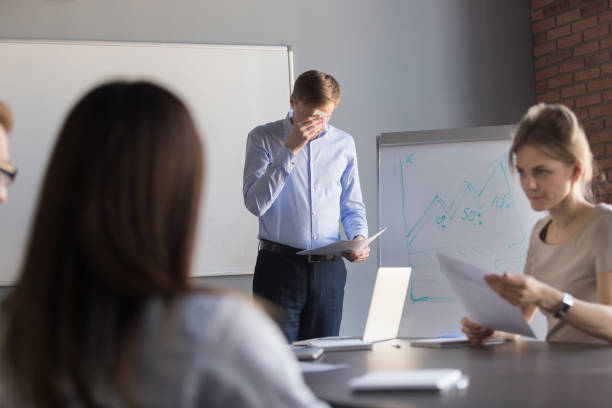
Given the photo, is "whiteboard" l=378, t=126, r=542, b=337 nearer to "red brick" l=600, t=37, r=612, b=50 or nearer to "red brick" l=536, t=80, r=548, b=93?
"red brick" l=600, t=37, r=612, b=50

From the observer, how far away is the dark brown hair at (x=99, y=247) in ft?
2.22

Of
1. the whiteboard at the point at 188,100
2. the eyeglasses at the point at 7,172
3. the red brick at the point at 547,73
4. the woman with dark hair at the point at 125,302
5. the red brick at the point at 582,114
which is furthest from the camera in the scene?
the red brick at the point at 547,73

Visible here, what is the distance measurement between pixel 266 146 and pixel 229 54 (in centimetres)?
109

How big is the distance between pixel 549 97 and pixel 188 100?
6.91ft

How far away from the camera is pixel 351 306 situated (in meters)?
3.71

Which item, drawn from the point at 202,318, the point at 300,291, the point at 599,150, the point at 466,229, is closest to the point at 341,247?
the point at 300,291

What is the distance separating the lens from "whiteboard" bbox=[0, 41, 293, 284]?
3305 millimetres

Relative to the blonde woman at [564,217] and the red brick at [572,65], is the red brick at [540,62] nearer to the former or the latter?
the red brick at [572,65]

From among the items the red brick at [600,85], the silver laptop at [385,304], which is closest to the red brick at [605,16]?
the red brick at [600,85]

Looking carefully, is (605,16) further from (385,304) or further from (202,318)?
(202,318)

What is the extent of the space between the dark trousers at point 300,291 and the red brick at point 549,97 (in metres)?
2.06

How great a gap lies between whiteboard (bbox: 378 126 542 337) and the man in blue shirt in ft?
0.69

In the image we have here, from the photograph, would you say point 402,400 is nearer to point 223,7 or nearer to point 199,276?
point 199,276

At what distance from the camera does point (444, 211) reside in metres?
2.85
